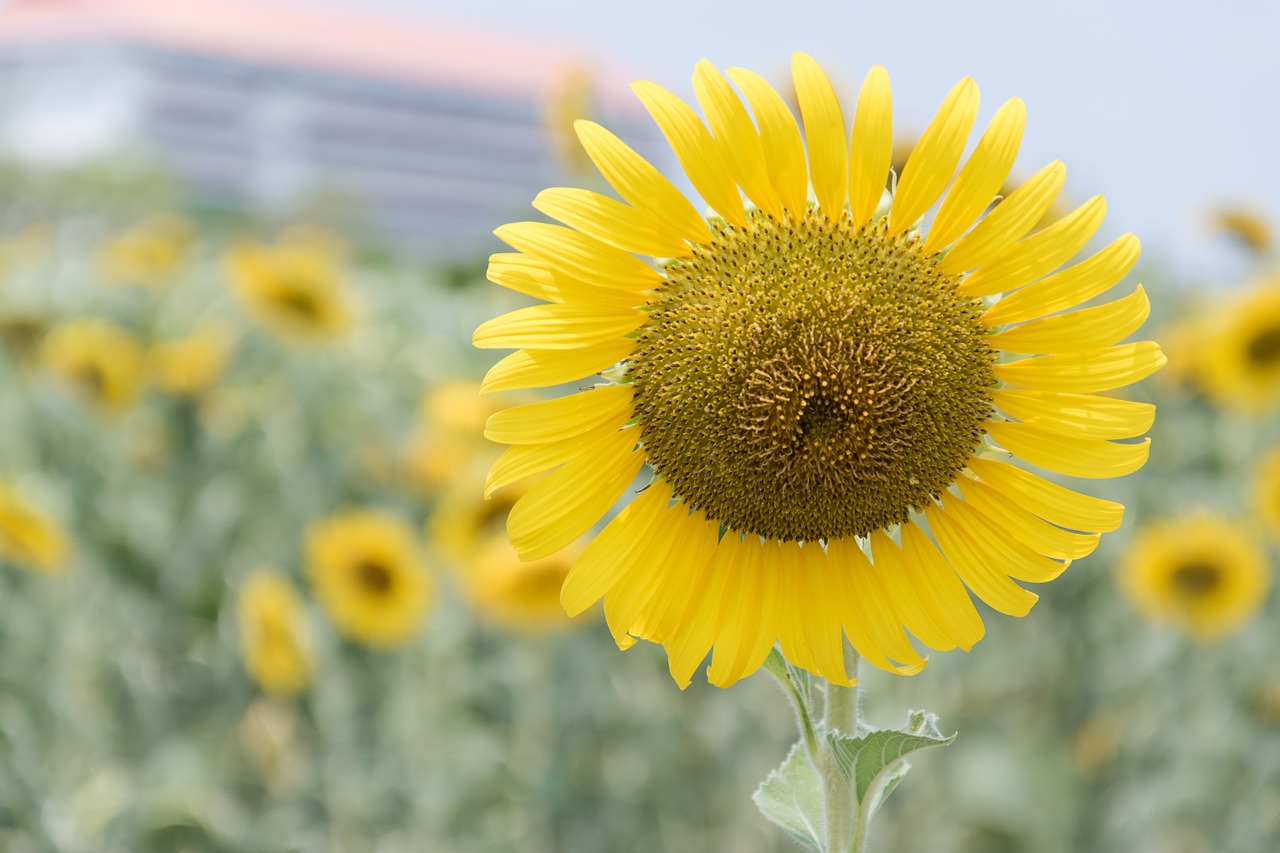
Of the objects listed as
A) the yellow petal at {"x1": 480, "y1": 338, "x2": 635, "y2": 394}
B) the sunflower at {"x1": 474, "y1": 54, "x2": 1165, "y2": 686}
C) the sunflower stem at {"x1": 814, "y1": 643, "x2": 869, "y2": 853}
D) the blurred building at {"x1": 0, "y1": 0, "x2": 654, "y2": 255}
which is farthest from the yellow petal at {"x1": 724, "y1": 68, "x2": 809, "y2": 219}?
the blurred building at {"x1": 0, "y1": 0, "x2": 654, "y2": 255}

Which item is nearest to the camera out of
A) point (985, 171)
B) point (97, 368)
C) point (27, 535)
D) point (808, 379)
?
point (985, 171)

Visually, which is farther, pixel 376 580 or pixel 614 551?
pixel 376 580

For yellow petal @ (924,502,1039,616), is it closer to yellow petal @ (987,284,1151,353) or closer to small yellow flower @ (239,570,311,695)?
yellow petal @ (987,284,1151,353)

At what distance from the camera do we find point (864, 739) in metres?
0.93

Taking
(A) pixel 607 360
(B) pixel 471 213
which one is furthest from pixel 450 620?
(B) pixel 471 213

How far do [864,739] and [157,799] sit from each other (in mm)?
3751

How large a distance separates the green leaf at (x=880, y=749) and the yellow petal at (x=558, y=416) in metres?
0.38

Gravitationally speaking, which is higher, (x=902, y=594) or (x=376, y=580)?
(x=902, y=594)

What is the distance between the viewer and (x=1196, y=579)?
4.03 meters

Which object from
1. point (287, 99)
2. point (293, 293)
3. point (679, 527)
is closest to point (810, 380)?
point (679, 527)

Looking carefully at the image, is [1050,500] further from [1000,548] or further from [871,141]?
[871,141]

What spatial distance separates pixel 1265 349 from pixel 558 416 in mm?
4132

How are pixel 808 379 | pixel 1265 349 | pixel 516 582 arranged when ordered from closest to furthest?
pixel 808 379
pixel 516 582
pixel 1265 349

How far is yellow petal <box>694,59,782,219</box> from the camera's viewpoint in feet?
3.48
